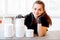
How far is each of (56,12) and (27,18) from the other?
117cm

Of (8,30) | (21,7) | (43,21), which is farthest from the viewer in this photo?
(21,7)

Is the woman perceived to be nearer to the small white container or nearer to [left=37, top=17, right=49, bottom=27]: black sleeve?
[left=37, top=17, right=49, bottom=27]: black sleeve

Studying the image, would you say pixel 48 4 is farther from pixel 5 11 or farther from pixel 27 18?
pixel 27 18

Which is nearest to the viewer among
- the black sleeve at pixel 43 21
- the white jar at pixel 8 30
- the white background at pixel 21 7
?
Answer: the white jar at pixel 8 30

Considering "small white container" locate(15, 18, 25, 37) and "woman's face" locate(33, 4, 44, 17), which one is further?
"woman's face" locate(33, 4, 44, 17)

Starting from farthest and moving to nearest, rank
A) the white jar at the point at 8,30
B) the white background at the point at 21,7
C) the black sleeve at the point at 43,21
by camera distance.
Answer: the white background at the point at 21,7 < the black sleeve at the point at 43,21 < the white jar at the point at 8,30

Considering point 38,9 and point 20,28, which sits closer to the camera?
point 20,28

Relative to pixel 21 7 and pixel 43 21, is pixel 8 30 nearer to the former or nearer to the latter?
pixel 43 21

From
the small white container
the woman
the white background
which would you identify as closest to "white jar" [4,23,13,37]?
the small white container

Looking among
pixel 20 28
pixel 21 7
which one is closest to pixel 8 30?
pixel 20 28

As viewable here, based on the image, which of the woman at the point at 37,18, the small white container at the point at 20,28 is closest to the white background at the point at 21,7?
the woman at the point at 37,18

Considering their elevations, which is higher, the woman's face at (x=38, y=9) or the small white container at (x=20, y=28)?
the woman's face at (x=38, y=9)

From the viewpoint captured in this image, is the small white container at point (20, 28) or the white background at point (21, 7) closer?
the small white container at point (20, 28)

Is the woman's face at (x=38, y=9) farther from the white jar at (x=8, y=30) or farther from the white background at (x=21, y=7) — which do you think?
the white background at (x=21, y=7)
